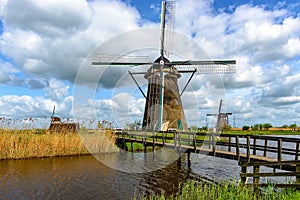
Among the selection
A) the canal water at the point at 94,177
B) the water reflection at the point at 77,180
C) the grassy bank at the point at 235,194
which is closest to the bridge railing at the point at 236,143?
the canal water at the point at 94,177

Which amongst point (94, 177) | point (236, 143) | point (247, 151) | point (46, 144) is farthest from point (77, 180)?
point (247, 151)

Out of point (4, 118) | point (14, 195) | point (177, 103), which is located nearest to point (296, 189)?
point (14, 195)

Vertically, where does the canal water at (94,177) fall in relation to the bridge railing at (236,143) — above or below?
below

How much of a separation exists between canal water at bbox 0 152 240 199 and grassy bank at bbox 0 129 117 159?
1.99 feet

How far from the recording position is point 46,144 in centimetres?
1306

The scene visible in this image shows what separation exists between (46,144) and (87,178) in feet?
17.2

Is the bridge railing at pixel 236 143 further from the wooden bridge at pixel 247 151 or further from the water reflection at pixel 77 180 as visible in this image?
the water reflection at pixel 77 180

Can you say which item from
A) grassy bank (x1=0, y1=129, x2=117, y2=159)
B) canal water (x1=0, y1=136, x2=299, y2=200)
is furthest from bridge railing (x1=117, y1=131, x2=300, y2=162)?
grassy bank (x1=0, y1=129, x2=117, y2=159)

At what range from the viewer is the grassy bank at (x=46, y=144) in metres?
11.9

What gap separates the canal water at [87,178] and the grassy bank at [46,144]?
61 cm

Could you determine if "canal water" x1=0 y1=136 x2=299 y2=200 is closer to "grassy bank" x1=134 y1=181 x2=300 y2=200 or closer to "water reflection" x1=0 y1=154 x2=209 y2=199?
"water reflection" x1=0 y1=154 x2=209 y2=199

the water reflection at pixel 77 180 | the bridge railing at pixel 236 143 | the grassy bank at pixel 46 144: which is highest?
the bridge railing at pixel 236 143

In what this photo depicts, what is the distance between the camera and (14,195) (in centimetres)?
676

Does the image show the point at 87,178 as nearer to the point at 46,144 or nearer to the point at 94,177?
the point at 94,177
